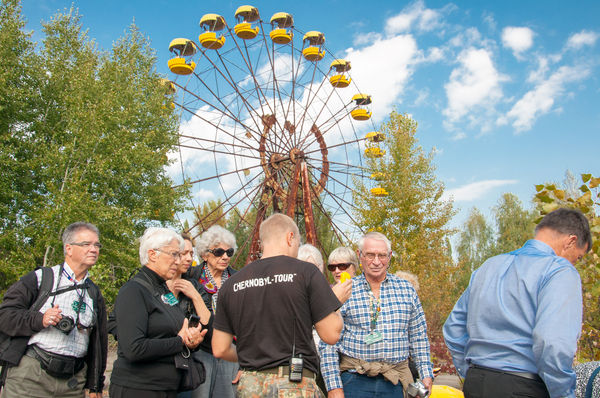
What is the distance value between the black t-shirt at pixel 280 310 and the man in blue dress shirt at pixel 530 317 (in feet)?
2.56

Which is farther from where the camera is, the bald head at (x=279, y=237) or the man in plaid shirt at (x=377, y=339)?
the man in plaid shirt at (x=377, y=339)

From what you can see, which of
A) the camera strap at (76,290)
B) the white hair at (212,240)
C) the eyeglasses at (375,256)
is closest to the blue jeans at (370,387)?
the eyeglasses at (375,256)

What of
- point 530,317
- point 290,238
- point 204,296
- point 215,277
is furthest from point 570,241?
point 215,277

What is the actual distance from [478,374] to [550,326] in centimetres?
47

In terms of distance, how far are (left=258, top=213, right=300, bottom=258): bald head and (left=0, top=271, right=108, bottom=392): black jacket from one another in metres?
1.63

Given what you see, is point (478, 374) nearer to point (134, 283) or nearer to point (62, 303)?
point (134, 283)

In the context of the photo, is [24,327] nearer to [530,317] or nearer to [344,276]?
[344,276]

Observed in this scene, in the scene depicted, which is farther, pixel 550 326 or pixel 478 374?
pixel 478 374

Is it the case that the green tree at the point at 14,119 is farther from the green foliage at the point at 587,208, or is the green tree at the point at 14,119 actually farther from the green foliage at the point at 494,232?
the green foliage at the point at 494,232

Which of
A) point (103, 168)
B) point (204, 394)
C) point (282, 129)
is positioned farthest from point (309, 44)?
point (204, 394)

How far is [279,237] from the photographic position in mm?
2588

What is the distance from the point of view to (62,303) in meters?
3.29

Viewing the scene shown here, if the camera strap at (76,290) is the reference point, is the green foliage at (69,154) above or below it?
above

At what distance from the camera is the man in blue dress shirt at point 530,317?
2.13 meters
